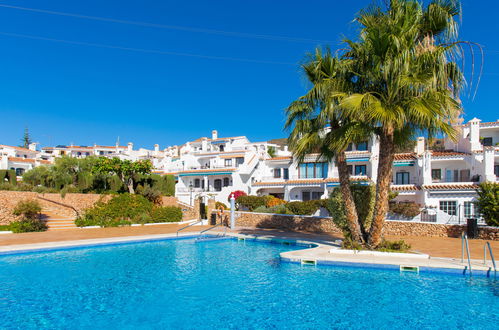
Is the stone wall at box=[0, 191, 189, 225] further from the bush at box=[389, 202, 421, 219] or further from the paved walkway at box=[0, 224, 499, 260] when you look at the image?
the bush at box=[389, 202, 421, 219]

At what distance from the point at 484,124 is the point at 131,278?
135 feet

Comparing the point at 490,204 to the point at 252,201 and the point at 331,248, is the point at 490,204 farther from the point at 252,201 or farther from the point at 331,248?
the point at 252,201

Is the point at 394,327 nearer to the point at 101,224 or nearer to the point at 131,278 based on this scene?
the point at 131,278

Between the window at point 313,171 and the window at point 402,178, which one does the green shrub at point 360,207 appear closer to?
the window at point 402,178

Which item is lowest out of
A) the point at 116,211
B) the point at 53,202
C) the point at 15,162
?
the point at 116,211

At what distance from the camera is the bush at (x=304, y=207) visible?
1145 inches

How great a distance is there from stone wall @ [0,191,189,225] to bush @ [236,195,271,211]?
41.6 ft

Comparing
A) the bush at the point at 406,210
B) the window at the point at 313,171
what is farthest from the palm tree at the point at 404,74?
the window at the point at 313,171

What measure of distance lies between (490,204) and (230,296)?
16.7m

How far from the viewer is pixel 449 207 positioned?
3078 cm

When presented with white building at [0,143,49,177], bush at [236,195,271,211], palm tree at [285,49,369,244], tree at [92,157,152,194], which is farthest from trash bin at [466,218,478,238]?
white building at [0,143,49,177]

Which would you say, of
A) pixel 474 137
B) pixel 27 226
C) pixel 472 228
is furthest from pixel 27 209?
pixel 474 137

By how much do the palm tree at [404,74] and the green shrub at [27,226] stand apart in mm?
21818

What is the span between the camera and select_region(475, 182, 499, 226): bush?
64.2 ft
